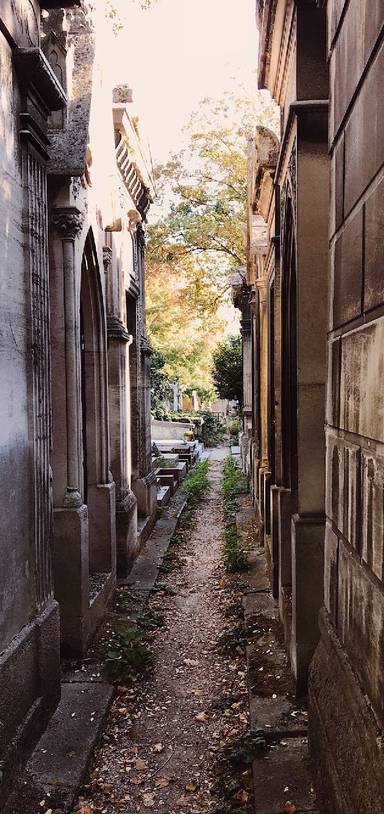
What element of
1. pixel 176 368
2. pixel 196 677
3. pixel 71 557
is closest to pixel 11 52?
pixel 71 557

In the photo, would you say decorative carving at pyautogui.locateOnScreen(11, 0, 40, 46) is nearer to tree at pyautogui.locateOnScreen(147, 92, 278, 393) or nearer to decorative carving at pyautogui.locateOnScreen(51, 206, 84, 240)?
decorative carving at pyautogui.locateOnScreen(51, 206, 84, 240)

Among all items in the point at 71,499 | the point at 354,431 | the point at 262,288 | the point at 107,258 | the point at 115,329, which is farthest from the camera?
the point at 262,288

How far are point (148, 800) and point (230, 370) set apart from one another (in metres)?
Answer: 21.0

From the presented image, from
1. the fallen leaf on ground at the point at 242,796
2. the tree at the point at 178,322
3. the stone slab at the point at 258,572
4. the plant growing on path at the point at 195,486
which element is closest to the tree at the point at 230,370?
the tree at the point at 178,322

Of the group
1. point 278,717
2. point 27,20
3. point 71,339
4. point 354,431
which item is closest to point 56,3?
point 27,20

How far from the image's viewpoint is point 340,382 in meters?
3.31

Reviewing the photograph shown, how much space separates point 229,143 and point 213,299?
5.06 m

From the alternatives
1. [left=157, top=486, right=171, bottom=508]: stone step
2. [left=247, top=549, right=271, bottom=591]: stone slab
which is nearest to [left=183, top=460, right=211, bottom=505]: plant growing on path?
[left=157, top=486, right=171, bottom=508]: stone step

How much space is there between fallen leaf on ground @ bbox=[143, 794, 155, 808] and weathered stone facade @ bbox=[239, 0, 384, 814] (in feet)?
4.13

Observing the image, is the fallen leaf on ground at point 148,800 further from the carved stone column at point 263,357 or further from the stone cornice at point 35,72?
the carved stone column at point 263,357

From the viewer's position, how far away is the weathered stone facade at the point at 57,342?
434cm

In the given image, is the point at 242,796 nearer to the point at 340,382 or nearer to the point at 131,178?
the point at 340,382

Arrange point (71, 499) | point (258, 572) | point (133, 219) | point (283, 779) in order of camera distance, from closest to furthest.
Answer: point (283, 779) < point (71, 499) < point (258, 572) < point (133, 219)

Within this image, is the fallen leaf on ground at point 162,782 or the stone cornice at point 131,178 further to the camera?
the stone cornice at point 131,178
